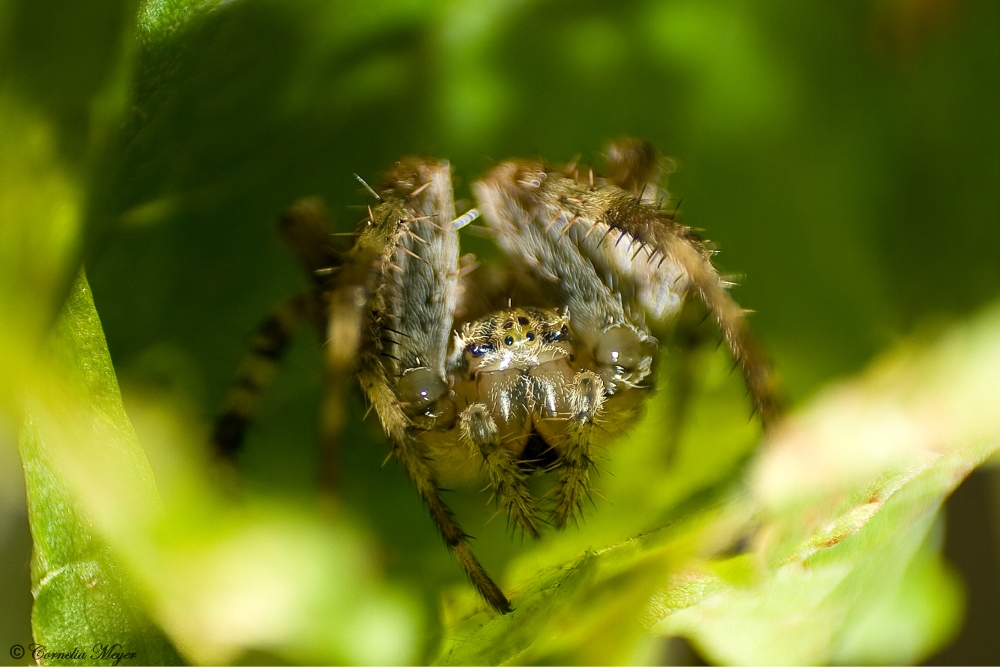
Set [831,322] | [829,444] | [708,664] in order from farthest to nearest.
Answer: [708,664], [831,322], [829,444]

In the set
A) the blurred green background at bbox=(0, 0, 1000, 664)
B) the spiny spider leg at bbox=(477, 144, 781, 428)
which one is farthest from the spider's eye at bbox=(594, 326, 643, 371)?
the blurred green background at bbox=(0, 0, 1000, 664)

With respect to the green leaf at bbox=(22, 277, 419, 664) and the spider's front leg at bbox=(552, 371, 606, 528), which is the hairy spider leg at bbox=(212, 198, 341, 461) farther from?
the spider's front leg at bbox=(552, 371, 606, 528)

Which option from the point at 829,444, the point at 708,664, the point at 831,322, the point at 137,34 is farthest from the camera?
the point at 708,664

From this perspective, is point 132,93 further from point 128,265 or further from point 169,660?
point 169,660

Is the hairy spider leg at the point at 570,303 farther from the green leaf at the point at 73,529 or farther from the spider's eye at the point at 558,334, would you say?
the green leaf at the point at 73,529

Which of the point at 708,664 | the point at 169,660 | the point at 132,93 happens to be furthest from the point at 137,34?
the point at 708,664

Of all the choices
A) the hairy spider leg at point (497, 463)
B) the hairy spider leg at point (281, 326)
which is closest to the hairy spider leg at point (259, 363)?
the hairy spider leg at point (281, 326)

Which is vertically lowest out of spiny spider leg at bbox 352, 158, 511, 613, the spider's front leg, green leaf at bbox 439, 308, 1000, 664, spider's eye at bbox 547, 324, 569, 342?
green leaf at bbox 439, 308, 1000, 664

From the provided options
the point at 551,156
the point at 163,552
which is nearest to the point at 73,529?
the point at 163,552
